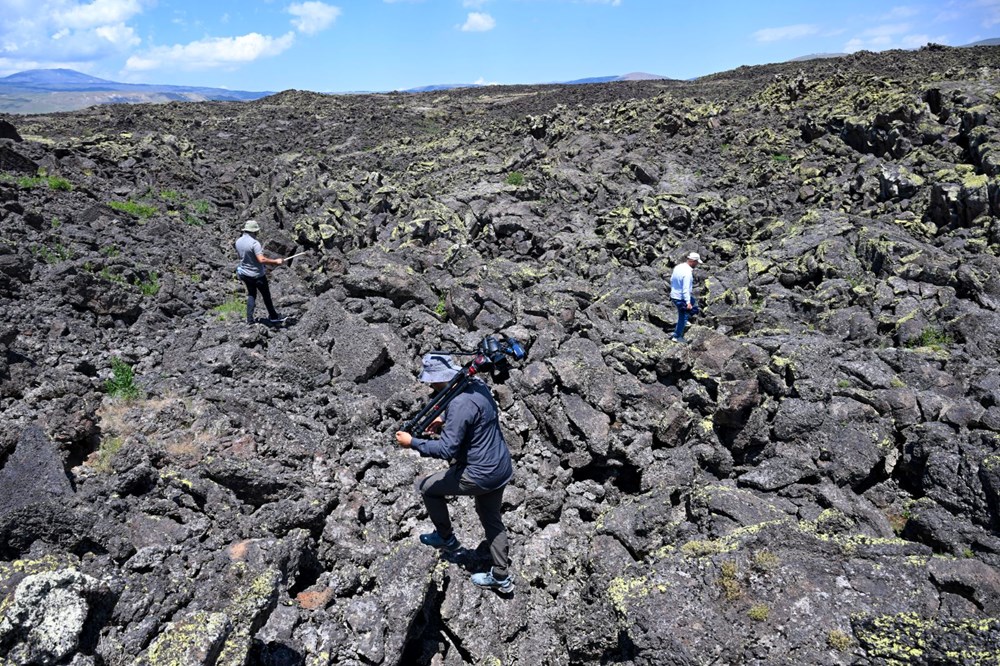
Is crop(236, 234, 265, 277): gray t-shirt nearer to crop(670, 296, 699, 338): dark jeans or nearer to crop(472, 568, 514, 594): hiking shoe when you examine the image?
crop(472, 568, 514, 594): hiking shoe

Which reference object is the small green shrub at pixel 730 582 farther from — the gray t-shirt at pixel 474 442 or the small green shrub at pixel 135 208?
the small green shrub at pixel 135 208

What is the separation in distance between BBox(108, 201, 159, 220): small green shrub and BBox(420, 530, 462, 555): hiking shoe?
14498 mm

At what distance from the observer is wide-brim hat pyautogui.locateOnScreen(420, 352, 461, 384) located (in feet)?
19.0

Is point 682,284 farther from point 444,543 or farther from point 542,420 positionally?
point 444,543

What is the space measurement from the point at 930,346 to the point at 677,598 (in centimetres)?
783

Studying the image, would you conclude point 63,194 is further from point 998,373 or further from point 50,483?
point 998,373

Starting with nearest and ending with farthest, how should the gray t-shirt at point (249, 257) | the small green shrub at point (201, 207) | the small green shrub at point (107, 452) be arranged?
the small green shrub at point (107, 452) → the gray t-shirt at point (249, 257) → the small green shrub at point (201, 207)

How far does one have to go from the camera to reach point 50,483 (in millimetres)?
6035

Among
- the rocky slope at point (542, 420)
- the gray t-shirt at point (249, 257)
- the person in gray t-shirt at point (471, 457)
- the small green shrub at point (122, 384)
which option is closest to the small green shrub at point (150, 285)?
the rocky slope at point (542, 420)

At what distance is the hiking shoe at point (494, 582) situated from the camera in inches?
234

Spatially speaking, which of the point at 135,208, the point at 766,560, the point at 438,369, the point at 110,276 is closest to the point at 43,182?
the point at 135,208

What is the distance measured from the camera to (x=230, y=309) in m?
12.3

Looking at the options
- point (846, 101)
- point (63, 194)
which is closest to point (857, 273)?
point (846, 101)

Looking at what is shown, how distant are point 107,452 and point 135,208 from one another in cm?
1255
